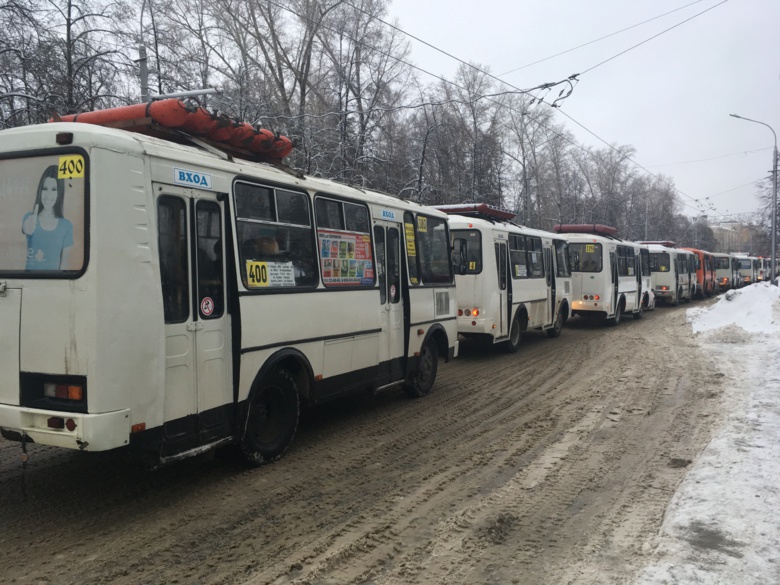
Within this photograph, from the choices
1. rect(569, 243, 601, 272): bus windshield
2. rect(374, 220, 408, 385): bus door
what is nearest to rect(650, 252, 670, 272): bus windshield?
rect(569, 243, 601, 272): bus windshield

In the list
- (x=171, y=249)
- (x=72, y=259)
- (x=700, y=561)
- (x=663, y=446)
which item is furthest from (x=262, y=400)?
(x=663, y=446)

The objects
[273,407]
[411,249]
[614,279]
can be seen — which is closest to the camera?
[273,407]

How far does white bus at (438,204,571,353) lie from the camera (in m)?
13.3

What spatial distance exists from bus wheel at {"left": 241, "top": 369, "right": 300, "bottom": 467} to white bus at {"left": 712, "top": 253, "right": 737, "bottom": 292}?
153ft

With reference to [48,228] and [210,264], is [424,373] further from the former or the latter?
[48,228]

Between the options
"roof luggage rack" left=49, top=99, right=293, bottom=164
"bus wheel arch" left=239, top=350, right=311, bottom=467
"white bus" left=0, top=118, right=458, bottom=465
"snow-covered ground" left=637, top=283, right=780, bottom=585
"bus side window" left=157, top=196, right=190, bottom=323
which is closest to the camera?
"snow-covered ground" left=637, top=283, right=780, bottom=585

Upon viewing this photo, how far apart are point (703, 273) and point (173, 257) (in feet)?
132

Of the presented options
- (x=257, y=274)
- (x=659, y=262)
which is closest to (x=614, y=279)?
(x=659, y=262)

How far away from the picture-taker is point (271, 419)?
20.7 feet

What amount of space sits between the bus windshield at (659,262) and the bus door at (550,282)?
14.6 m

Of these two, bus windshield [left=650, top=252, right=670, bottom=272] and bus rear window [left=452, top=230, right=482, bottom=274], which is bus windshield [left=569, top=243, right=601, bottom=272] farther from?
bus windshield [left=650, top=252, right=670, bottom=272]

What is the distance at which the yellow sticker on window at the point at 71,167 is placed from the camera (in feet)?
14.4

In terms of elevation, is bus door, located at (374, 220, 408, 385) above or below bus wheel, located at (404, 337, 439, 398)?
above

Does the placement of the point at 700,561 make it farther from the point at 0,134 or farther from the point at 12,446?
the point at 12,446
